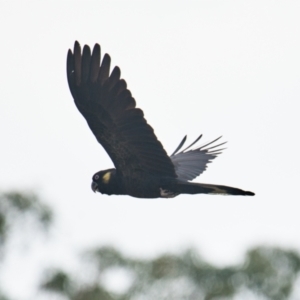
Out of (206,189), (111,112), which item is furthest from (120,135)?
(206,189)

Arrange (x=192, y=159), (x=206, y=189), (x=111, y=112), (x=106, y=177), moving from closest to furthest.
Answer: (x=111, y=112), (x=206, y=189), (x=106, y=177), (x=192, y=159)

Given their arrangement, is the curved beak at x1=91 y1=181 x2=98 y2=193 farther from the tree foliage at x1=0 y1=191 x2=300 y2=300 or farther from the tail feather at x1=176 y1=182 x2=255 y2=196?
the tree foliage at x1=0 y1=191 x2=300 y2=300

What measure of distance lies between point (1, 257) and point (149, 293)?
5483 millimetres

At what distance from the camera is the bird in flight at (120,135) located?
14.5 m

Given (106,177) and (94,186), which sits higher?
(106,177)

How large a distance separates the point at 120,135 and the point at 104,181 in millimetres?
891

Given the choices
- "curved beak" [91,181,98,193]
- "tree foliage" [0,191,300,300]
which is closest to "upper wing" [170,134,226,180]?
"curved beak" [91,181,98,193]

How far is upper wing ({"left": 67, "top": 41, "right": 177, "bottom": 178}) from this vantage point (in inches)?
570

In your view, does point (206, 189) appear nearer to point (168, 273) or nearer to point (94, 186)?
point (94, 186)

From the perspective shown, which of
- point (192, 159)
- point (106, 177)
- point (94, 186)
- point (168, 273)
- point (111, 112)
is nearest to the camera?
point (111, 112)

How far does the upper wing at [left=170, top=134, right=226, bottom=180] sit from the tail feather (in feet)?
6.63

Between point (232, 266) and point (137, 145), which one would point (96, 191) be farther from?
point (232, 266)

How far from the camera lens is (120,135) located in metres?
14.7

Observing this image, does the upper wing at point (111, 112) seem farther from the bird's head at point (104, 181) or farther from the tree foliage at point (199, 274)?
the tree foliage at point (199, 274)
